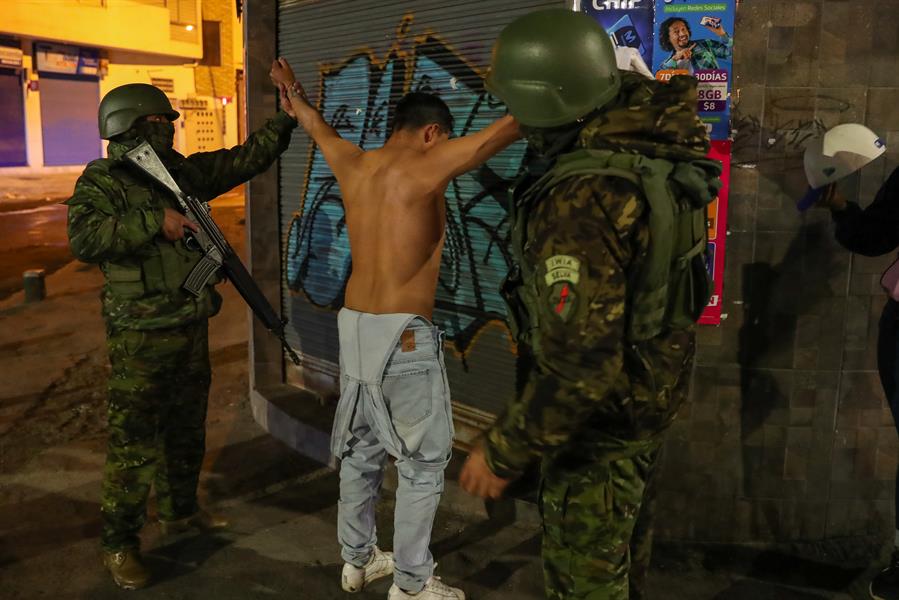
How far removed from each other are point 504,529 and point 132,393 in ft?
6.09

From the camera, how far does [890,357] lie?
317 centimetres

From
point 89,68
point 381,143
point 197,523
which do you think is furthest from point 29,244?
point 89,68

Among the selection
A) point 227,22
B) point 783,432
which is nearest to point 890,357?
point 783,432

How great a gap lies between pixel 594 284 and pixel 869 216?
1.84 m

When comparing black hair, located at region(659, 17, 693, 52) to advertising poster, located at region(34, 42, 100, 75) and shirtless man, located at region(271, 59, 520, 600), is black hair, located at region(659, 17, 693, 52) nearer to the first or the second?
shirtless man, located at region(271, 59, 520, 600)

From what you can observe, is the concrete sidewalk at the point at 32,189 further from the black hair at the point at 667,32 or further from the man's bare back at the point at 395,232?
the black hair at the point at 667,32

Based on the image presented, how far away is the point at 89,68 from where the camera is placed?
91.5 ft

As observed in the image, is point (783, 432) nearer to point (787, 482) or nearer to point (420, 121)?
point (787, 482)

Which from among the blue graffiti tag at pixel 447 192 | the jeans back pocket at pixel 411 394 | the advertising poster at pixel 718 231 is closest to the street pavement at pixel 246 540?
the jeans back pocket at pixel 411 394

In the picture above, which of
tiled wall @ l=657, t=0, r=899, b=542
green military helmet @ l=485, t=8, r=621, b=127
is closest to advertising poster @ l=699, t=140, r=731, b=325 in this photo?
tiled wall @ l=657, t=0, r=899, b=542

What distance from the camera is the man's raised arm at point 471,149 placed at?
2.87 m

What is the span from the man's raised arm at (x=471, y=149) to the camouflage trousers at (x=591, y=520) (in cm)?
123

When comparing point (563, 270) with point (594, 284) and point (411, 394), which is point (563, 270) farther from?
point (411, 394)

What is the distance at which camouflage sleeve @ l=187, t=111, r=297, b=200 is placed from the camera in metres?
3.73
